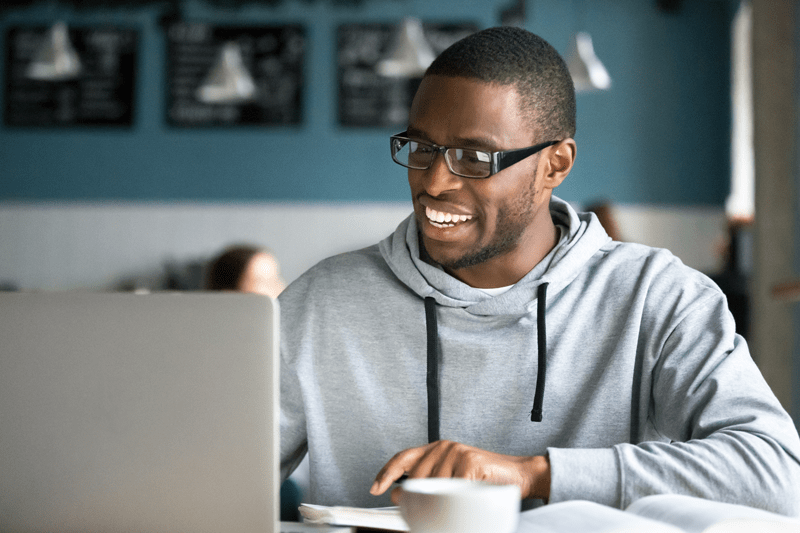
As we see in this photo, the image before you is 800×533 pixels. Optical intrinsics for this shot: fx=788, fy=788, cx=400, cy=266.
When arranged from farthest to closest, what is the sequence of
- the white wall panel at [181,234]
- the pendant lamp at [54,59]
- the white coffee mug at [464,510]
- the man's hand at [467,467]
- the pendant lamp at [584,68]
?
the white wall panel at [181,234] → the pendant lamp at [54,59] → the pendant lamp at [584,68] → the man's hand at [467,467] → the white coffee mug at [464,510]

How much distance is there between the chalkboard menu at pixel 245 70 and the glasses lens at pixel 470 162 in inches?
144

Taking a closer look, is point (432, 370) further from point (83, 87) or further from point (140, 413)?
point (83, 87)

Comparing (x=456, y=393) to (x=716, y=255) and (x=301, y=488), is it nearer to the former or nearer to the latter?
(x=301, y=488)

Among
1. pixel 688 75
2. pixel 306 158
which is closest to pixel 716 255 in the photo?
pixel 688 75

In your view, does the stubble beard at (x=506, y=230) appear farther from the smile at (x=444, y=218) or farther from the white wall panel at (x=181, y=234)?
the white wall panel at (x=181, y=234)

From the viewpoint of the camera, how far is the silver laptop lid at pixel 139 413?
72 cm

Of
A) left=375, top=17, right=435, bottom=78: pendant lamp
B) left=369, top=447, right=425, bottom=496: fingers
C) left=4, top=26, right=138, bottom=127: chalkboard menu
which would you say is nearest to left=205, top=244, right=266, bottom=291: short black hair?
left=375, top=17, right=435, bottom=78: pendant lamp

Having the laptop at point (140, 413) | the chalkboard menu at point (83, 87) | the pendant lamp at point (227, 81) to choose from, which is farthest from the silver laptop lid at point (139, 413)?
the chalkboard menu at point (83, 87)

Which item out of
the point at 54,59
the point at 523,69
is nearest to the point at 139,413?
the point at 523,69

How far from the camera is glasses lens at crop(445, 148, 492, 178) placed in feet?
3.81

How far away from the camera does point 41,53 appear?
13.5 ft

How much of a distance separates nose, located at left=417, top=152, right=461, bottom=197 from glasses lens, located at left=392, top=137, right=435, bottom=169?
0.02 meters

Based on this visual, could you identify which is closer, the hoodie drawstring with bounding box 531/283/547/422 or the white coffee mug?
the white coffee mug

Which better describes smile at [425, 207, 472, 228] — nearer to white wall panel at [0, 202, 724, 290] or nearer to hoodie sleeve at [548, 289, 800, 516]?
hoodie sleeve at [548, 289, 800, 516]
